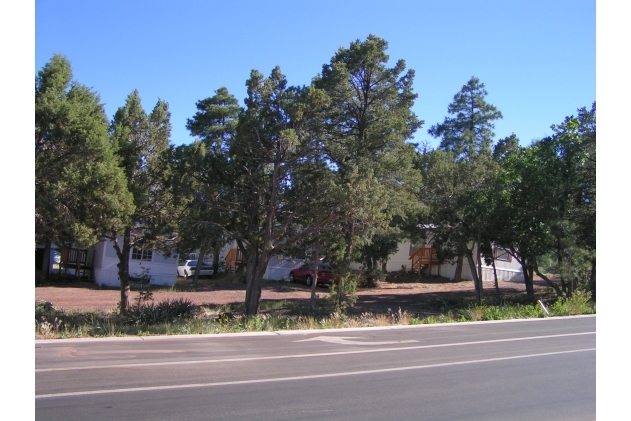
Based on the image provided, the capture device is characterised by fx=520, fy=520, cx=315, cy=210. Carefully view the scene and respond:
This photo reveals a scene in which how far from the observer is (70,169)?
15.9 meters

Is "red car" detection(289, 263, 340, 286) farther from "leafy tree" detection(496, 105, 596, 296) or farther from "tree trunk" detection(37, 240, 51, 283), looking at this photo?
"tree trunk" detection(37, 240, 51, 283)

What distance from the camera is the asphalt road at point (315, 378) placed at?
20.3 feet

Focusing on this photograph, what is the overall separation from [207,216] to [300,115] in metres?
5.13

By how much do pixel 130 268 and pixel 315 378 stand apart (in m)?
29.4

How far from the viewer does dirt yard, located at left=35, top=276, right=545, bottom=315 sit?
25.0m

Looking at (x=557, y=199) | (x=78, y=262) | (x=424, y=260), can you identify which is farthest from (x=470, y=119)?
(x=78, y=262)

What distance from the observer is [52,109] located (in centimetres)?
1541

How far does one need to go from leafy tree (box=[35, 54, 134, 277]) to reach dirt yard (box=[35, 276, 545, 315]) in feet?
24.5

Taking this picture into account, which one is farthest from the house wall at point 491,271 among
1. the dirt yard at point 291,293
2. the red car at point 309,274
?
the red car at point 309,274

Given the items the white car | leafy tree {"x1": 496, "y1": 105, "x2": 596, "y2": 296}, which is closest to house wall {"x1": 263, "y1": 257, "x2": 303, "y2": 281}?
the white car

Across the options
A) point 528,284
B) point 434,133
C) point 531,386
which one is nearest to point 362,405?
point 531,386

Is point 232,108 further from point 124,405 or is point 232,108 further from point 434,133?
point 124,405

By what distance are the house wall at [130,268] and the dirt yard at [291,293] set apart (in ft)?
3.30

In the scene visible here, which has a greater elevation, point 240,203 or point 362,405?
point 240,203
